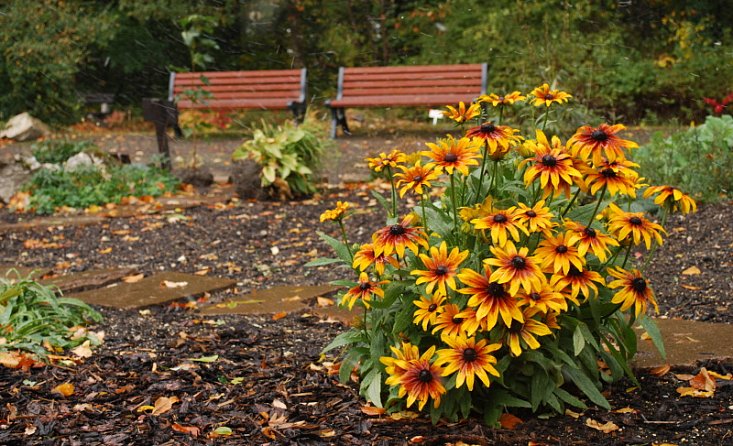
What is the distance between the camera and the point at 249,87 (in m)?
11.3

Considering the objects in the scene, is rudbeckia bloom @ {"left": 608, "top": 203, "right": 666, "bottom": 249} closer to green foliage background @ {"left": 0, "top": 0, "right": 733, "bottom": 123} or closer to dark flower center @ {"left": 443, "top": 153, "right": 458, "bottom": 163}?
dark flower center @ {"left": 443, "top": 153, "right": 458, "bottom": 163}

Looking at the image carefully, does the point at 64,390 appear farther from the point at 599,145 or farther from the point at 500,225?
the point at 599,145

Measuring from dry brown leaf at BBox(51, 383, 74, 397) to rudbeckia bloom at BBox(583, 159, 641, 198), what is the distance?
1757mm

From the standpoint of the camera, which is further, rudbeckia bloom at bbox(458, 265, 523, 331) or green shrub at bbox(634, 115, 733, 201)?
green shrub at bbox(634, 115, 733, 201)

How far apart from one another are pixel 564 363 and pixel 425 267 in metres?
0.49

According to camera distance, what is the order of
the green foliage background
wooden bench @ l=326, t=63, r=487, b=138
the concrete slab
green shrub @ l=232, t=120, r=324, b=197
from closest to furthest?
the concrete slab → green shrub @ l=232, t=120, r=324, b=197 → wooden bench @ l=326, t=63, r=487, b=138 → the green foliage background

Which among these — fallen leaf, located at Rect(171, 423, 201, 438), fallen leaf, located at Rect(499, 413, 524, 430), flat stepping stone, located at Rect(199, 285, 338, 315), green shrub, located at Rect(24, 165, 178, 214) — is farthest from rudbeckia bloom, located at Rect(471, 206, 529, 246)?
green shrub, located at Rect(24, 165, 178, 214)

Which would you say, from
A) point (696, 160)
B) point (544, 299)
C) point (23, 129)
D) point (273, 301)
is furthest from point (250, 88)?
point (544, 299)

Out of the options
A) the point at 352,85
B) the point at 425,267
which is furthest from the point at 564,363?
the point at 352,85

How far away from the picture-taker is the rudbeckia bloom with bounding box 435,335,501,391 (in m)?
2.21

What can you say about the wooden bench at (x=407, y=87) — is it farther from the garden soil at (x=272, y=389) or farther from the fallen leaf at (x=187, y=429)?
the fallen leaf at (x=187, y=429)

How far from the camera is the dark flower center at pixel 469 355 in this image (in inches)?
87.8

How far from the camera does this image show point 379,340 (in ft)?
8.37

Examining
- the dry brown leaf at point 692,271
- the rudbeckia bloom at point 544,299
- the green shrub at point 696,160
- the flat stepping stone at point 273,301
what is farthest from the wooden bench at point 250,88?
the rudbeckia bloom at point 544,299
